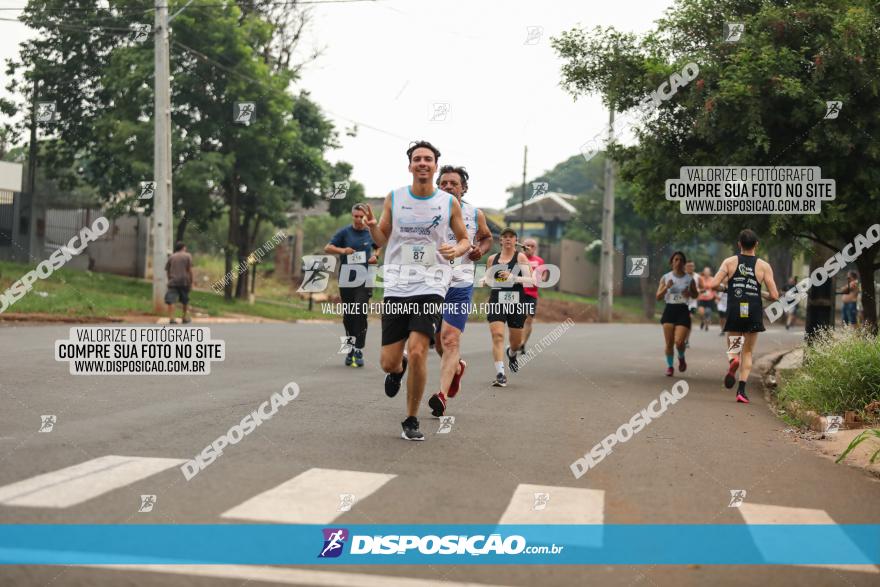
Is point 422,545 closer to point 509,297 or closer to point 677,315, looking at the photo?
point 509,297

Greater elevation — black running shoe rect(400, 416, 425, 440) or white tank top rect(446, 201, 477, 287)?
white tank top rect(446, 201, 477, 287)

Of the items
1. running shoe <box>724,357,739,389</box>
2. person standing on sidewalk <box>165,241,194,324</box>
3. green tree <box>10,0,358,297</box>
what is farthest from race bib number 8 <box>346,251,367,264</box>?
green tree <box>10,0,358,297</box>

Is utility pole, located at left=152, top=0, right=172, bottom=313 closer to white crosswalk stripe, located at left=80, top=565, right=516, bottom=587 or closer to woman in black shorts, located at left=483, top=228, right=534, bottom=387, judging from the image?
woman in black shorts, located at left=483, top=228, right=534, bottom=387

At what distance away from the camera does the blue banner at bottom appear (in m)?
4.47

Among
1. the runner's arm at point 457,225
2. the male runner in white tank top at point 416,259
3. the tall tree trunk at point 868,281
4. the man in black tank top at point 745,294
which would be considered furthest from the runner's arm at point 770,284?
the male runner in white tank top at point 416,259

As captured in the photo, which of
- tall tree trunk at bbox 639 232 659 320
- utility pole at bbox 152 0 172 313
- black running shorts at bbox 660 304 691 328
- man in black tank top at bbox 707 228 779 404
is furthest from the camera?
tall tree trunk at bbox 639 232 659 320

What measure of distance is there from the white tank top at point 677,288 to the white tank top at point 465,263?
19.0 ft

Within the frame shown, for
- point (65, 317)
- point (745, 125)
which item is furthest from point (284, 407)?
point (65, 317)

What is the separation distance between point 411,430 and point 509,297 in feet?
19.1

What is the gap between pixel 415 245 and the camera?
25.6 ft

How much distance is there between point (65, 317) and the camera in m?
21.2

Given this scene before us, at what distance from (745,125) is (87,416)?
9.16 metres

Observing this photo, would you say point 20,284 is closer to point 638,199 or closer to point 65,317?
point 65,317

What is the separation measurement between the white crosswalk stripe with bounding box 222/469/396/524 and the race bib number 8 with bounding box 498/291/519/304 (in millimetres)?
7028
